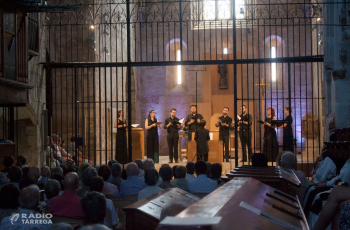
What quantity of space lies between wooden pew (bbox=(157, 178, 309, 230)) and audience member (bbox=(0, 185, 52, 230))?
1263 mm

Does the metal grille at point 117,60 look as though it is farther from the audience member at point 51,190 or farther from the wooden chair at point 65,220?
the wooden chair at point 65,220

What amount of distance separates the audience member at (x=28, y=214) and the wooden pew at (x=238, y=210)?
4.14 ft

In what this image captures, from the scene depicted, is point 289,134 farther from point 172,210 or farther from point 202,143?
point 172,210

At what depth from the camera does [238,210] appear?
1526 mm

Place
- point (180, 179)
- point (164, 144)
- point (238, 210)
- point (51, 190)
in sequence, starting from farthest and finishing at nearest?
point (164, 144)
point (180, 179)
point (51, 190)
point (238, 210)

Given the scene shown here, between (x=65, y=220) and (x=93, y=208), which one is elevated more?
(x=93, y=208)

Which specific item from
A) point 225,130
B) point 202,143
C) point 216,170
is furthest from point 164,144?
point 216,170

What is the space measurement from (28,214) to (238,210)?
69.5 inches

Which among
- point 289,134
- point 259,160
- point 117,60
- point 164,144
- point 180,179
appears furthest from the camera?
point 164,144

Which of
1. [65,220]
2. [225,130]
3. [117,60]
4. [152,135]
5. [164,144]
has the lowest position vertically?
[164,144]

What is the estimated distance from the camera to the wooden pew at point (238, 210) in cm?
134

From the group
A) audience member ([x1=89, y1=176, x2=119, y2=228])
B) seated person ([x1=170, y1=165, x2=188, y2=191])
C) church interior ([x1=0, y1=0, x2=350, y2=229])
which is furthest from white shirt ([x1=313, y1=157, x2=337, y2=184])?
audience member ([x1=89, y1=176, x2=119, y2=228])

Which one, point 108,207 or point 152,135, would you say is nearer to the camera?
point 108,207

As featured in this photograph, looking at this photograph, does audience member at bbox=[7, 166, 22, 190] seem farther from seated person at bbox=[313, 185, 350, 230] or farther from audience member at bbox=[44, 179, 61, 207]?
seated person at bbox=[313, 185, 350, 230]
